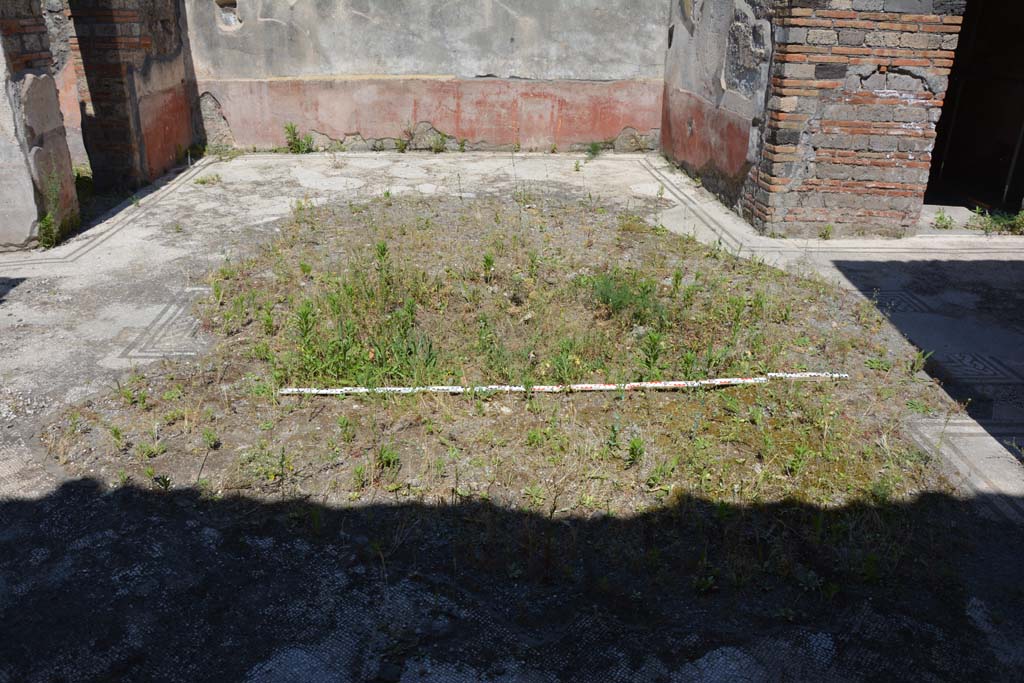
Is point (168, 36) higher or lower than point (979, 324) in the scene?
higher

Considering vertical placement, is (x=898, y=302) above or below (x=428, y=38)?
below

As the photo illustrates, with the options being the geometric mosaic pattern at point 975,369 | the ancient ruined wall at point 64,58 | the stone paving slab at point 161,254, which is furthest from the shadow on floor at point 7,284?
the geometric mosaic pattern at point 975,369

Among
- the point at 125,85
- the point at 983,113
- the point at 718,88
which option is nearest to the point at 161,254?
the point at 125,85

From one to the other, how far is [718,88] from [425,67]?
375 centimetres

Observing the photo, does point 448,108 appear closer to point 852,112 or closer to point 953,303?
point 852,112

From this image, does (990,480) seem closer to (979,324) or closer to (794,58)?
(979,324)

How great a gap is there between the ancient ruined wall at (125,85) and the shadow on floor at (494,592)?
17.5ft

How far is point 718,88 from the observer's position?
25.0ft

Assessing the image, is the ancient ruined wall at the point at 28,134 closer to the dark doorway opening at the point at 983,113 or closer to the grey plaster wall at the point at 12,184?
the grey plaster wall at the point at 12,184

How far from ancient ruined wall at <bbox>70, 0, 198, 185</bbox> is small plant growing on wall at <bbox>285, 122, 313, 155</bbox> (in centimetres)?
138

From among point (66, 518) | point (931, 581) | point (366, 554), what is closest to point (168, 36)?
point (66, 518)

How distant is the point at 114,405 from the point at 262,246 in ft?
8.26

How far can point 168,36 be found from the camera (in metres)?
8.55

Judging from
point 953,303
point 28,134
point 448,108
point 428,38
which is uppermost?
point 428,38
